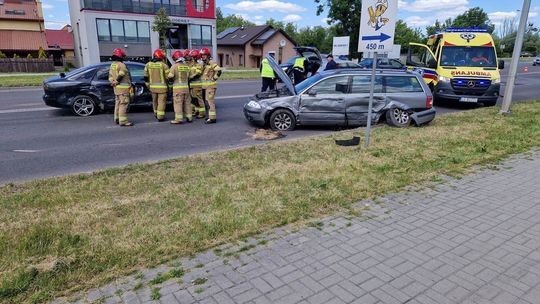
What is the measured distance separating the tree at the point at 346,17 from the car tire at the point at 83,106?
122 feet

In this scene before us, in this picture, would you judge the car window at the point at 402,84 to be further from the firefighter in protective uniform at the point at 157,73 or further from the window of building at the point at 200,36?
the window of building at the point at 200,36

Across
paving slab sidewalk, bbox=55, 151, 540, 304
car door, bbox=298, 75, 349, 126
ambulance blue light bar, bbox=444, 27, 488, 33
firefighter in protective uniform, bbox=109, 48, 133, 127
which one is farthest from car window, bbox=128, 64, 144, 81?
ambulance blue light bar, bbox=444, 27, 488, 33

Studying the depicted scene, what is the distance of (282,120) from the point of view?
966 centimetres

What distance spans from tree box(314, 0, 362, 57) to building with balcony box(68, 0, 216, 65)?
1372cm

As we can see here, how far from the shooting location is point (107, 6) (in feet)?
121

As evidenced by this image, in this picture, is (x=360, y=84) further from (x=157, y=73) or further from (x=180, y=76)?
(x=157, y=73)

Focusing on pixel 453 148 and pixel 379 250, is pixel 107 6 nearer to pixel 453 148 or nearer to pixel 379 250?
pixel 453 148

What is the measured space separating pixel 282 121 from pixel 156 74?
11.6 ft

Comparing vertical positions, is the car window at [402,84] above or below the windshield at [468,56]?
below

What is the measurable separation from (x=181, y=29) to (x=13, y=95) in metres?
29.5

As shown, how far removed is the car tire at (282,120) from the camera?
31.4ft

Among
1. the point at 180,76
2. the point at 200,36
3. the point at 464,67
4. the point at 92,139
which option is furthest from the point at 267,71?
the point at 200,36

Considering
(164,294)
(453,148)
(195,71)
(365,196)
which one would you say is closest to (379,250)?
(365,196)

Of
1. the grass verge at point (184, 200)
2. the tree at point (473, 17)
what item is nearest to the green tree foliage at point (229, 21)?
the tree at point (473, 17)
